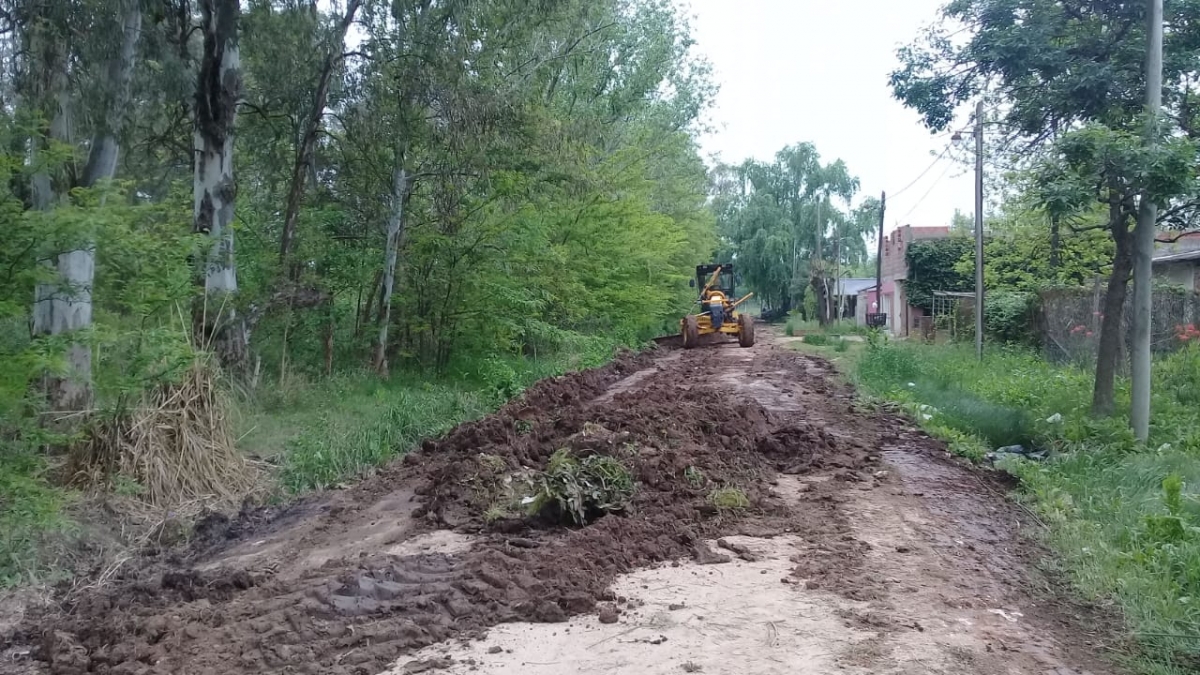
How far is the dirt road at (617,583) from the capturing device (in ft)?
16.0

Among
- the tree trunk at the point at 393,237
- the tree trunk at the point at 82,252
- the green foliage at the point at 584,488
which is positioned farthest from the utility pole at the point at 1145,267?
the tree trunk at the point at 393,237

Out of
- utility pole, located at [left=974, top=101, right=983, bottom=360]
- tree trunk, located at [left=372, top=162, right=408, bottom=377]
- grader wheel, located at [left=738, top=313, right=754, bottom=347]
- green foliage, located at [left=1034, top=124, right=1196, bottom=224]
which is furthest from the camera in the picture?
grader wheel, located at [left=738, top=313, right=754, bottom=347]

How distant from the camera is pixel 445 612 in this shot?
5.46 meters

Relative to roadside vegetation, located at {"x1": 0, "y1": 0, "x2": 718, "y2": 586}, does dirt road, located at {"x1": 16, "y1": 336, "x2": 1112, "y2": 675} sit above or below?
below

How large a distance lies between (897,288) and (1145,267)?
3530cm

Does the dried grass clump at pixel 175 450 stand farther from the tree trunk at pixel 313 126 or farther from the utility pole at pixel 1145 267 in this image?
the utility pole at pixel 1145 267

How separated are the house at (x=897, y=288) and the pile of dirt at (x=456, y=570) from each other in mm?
27527

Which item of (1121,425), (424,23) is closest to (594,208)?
(424,23)

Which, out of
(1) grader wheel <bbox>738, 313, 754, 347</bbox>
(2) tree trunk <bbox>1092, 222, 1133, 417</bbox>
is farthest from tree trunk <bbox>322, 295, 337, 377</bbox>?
(1) grader wheel <bbox>738, 313, 754, 347</bbox>

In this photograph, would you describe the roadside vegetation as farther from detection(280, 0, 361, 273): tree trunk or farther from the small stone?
the small stone

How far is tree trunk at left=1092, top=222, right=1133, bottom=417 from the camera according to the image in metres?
11.2

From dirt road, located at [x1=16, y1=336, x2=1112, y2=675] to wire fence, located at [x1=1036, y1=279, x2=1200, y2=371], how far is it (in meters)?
8.71

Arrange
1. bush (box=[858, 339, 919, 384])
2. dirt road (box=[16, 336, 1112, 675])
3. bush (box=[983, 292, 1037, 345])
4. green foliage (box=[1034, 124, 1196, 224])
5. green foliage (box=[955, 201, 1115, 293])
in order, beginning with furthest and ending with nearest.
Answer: green foliage (box=[955, 201, 1115, 293]) < bush (box=[983, 292, 1037, 345]) < bush (box=[858, 339, 919, 384]) < green foliage (box=[1034, 124, 1196, 224]) < dirt road (box=[16, 336, 1112, 675])

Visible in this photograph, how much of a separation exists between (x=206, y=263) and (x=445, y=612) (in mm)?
6974
